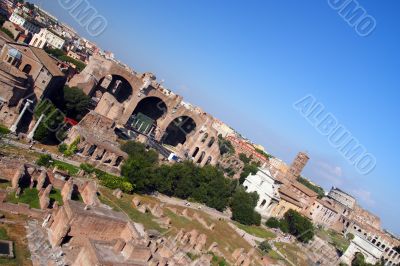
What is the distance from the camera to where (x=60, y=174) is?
3238 cm

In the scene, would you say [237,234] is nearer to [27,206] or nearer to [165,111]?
[27,206]

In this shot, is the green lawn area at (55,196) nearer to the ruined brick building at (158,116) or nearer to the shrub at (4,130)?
the shrub at (4,130)

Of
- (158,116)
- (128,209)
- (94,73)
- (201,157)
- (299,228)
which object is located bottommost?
(128,209)

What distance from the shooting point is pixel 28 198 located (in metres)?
27.2

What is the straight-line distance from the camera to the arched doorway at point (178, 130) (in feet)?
241

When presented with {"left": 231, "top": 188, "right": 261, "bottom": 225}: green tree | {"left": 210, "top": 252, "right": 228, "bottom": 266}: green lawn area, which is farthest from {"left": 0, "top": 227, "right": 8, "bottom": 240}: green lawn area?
{"left": 231, "top": 188, "right": 261, "bottom": 225}: green tree

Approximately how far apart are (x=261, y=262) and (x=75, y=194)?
1882 cm

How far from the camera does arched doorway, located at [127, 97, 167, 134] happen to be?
223ft

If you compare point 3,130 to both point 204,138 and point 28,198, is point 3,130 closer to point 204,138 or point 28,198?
point 28,198

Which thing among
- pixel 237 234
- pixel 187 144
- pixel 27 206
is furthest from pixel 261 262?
pixel 187 144

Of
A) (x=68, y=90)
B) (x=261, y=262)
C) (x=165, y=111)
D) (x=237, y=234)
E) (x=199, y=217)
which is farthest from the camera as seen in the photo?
(x=165, y=111)

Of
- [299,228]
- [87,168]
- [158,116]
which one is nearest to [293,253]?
[299,228]

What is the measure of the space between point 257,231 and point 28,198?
31323 millimetres

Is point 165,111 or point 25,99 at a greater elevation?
point 165,111
